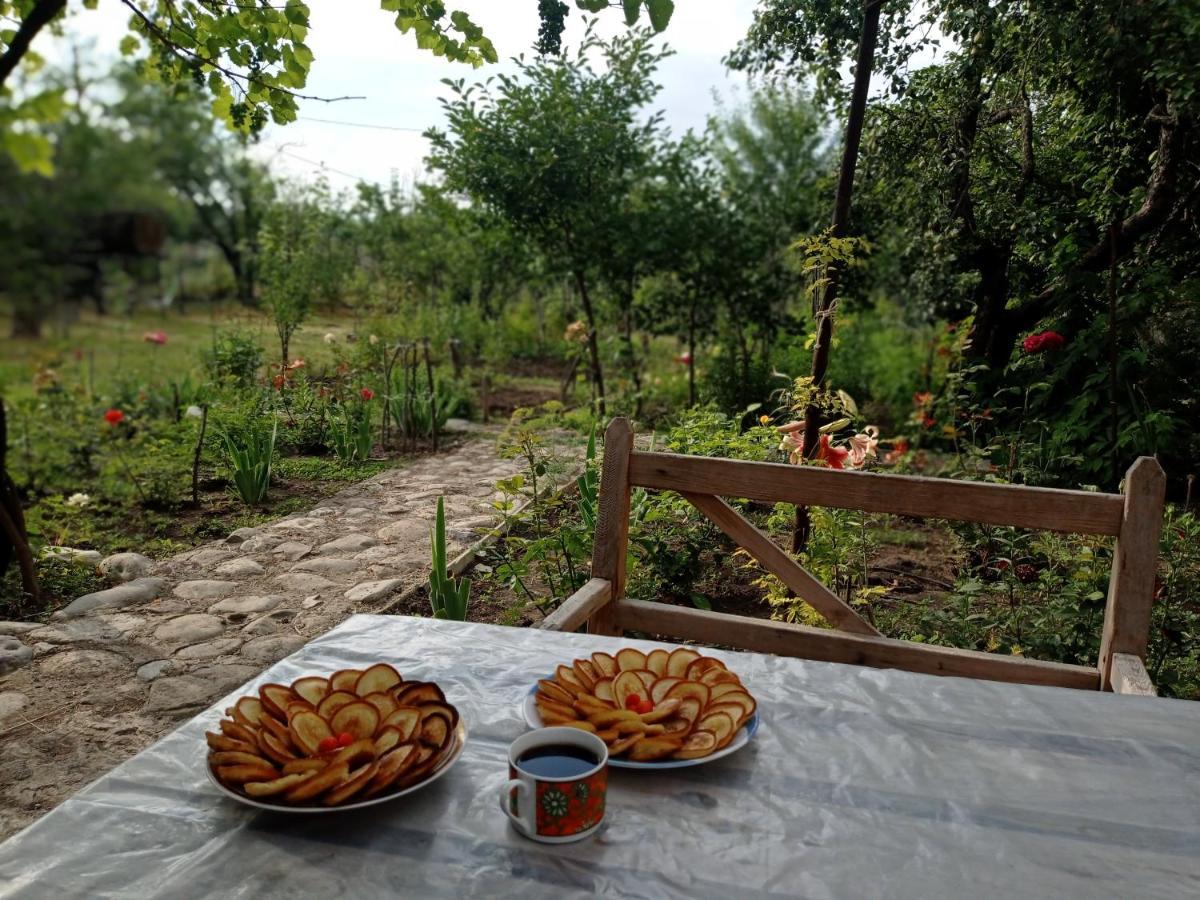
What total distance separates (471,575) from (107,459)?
7.13ft

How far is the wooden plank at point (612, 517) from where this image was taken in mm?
1823

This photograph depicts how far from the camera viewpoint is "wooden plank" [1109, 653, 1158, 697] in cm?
137

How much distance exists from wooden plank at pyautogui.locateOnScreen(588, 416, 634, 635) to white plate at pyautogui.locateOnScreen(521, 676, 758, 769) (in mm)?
787

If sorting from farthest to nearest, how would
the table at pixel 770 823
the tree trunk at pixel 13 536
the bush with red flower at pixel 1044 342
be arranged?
the bush with red flower at pixel 1044 342 → the tree trunk at pixel 13 536 → the table at pixel 770 823

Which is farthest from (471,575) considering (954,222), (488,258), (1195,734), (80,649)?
(488,258)

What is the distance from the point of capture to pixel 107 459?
13.9 ft

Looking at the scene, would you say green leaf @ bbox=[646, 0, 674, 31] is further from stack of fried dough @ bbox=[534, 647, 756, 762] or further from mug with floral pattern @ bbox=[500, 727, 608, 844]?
mug with floral pattern @ bbox=[500, 727, 608, 844]

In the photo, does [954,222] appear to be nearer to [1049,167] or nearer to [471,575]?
[1049,167]

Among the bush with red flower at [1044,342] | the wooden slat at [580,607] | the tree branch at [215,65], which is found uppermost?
the tree branch at [215,65]

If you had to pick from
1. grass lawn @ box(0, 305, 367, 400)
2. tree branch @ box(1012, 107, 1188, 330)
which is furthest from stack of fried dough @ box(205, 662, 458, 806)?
tree branch @ box(1012, 107, 1188, 330)

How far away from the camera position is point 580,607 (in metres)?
1.69

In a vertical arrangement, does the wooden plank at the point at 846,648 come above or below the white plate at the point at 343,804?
below

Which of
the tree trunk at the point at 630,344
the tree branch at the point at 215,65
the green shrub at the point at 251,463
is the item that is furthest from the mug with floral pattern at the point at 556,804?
the tree trunk at the point at 630,344

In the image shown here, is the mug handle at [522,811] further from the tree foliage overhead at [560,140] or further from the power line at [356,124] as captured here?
the tree foliage overhead at [560,140]
